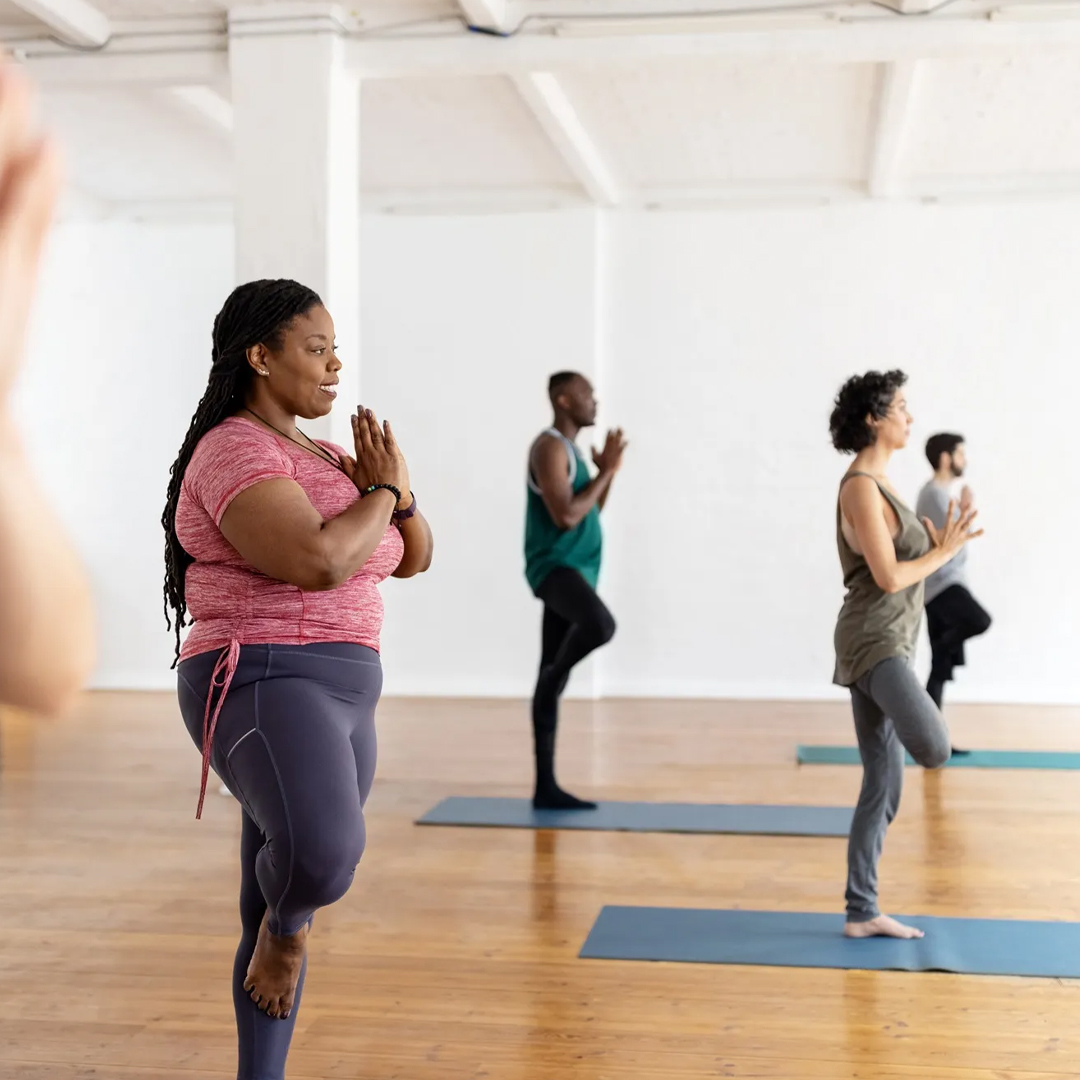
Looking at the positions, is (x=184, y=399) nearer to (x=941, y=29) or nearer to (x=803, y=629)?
(x=803, y=629)

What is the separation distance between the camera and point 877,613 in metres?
3.36

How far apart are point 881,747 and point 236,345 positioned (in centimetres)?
197

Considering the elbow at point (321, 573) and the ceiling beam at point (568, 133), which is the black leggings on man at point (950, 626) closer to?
the ceiling beam at point (568, 133)

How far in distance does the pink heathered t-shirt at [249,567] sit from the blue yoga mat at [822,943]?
Result: 1601 millimetres

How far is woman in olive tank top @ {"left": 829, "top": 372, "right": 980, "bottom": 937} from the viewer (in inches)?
130

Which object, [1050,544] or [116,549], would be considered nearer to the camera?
[1050,544]

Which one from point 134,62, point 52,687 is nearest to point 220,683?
point 52,687

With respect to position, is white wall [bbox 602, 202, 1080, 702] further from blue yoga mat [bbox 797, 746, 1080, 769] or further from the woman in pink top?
the woman in pink top

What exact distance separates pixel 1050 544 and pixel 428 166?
414cm

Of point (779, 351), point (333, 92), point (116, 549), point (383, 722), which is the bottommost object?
point (383, 722)

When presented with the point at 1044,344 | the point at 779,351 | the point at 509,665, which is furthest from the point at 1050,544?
the point at 509,665

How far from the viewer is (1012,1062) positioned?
2.74 metres

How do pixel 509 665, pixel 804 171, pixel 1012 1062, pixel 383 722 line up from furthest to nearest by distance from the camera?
pixel 509 665 → pixel 804 171 → pixel 383 722 → pixel 1012 1062

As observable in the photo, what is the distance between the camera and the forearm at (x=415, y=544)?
7.80 ft
